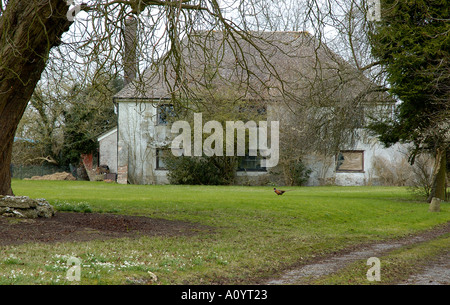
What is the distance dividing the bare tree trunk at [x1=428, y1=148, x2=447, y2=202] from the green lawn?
2.73 meters

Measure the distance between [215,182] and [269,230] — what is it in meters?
20.1

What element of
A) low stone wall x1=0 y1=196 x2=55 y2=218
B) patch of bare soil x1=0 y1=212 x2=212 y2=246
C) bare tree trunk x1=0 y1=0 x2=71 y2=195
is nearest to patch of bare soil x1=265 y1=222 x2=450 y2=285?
patch of bare soil x1=0 y1=212 x2=212 y2=246

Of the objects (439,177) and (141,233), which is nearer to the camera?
(141,233)

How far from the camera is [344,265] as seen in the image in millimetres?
8430

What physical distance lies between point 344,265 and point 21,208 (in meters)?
7.17

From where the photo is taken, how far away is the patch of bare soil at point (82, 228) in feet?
30.3

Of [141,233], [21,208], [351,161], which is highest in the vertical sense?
[351,161]

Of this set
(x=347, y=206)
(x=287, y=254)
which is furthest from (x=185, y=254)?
(x=347, y=206)

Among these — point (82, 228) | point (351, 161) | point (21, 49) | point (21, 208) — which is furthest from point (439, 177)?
point (21, 49)

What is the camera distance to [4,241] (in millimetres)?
8602

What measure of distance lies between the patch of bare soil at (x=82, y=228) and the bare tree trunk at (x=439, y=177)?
13759mm

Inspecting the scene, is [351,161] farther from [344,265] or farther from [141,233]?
[344,265]

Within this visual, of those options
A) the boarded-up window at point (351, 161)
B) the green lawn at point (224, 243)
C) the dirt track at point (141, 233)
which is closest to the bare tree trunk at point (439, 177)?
the green lawn at point (224, 243)
